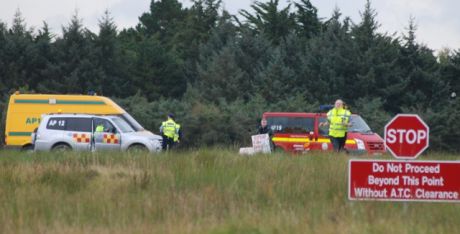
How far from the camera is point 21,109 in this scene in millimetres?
31922

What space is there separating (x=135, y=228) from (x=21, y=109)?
21.4 meters

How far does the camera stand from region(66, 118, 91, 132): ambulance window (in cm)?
2849

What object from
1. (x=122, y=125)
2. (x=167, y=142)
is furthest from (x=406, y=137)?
(x=122, y=125)

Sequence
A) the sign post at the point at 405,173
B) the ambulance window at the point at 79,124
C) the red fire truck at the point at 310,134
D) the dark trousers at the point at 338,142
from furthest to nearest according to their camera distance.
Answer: the red fire truck at the point at 310,134, the ambulance window at the point at 79,124, the dark trousers at the point at 338,142, the sign post at the point at 405,173

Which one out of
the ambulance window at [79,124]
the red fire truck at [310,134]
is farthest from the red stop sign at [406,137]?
the ambulance window at [79,124]

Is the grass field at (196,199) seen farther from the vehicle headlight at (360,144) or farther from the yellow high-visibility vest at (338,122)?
the vehicle headlight at (360,144)

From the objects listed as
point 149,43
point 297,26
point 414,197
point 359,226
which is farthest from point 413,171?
point 297,26

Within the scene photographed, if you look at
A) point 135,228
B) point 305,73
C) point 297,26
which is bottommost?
point 135,228

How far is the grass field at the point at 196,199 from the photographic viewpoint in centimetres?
1179

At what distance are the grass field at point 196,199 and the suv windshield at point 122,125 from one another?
38.3ft

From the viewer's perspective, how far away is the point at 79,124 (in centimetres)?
2862

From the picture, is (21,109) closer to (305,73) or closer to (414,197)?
(414,197)

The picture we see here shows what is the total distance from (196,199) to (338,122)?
28.6ft

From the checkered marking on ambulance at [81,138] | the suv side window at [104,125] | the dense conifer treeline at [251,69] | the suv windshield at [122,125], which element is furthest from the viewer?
the dense conifer treeline at [251,69]
